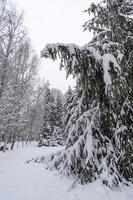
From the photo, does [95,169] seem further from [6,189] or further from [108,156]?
[6,189]

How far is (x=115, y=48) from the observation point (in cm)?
490

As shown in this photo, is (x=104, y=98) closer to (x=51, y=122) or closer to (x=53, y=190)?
(x=53, y=190)

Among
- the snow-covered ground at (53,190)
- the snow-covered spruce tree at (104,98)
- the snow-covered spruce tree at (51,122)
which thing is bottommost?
the snow-covered ground at (53,190)

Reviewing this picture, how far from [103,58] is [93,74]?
0.97ft

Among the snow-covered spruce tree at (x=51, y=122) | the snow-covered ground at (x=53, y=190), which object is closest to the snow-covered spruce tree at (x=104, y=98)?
the snow-covered ground at (x=53, y=190)

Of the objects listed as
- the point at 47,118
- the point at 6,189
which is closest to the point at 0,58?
the point at 6,189

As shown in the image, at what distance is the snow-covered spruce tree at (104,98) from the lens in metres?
3.58

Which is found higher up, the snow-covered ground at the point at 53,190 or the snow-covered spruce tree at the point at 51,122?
the snow-covered spruce tree at the point at 51,122

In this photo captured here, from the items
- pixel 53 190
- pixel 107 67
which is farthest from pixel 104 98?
pixel 53 190

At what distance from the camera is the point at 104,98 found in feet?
12.7

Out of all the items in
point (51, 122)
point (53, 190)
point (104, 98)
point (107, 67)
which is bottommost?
point (53, 190)

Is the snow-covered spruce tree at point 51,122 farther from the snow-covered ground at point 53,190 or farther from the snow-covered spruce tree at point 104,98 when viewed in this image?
the snow-covered spruce tree at point 104,98

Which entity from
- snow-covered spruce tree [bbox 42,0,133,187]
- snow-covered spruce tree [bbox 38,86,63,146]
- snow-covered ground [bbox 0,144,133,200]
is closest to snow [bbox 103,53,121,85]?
snow-covered spruce tree [bbox 42,0,133,187]

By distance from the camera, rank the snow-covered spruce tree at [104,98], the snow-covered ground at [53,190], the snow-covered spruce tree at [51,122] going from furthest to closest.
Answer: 1. the snow-covered spruce tree at [51,122]
2. the snow-covered ground at [53,190]
3. the snow-covered spruce tree at [104,98]
